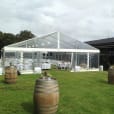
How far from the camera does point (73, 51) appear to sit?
2609 cm

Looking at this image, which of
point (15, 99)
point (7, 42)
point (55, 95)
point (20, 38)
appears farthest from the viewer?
point (20, 38)

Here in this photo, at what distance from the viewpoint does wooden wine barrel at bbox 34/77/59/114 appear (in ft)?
22.9

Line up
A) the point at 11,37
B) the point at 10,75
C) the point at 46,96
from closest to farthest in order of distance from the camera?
1. the point at 46,96
2. the point at 10,75
3. the point at 11,37

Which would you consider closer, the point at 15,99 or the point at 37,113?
the point at 37,113

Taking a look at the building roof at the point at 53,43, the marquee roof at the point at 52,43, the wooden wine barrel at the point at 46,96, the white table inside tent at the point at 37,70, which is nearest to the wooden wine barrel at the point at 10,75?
the wooden wine barrel at the point at 46,96

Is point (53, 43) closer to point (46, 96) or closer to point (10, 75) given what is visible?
point (10, 75)

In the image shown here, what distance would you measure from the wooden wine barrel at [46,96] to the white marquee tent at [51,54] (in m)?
14.8

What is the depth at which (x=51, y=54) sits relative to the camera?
27219mm

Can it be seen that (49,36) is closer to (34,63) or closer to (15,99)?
(34,63)

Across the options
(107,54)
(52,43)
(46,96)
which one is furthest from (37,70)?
(46,96)

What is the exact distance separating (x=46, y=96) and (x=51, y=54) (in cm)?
2030

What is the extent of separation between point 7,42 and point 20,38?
593 centimetres

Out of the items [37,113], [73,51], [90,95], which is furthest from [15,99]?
[73,51]

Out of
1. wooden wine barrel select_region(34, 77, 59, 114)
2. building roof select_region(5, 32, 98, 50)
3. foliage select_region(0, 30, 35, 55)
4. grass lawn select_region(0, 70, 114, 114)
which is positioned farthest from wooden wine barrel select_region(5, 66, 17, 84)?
foliage select_region(0, 30, 35, 55)
